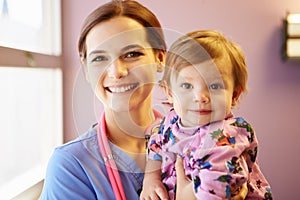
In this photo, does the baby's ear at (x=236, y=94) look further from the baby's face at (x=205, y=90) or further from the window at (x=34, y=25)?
the window at (x=34, y=25)

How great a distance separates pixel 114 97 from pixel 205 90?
23 cm

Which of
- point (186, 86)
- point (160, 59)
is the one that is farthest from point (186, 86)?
point (160, 59)

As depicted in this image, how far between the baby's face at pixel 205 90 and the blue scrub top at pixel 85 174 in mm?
225

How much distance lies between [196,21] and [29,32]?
639 millimetres

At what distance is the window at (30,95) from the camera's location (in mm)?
1374

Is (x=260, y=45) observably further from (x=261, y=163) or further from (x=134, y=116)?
(x=134, y=116)

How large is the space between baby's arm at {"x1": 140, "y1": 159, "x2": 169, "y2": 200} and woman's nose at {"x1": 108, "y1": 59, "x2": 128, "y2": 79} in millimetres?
230

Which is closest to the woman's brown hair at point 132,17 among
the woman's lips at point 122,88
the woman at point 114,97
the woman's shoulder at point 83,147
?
the woman at point 114,97

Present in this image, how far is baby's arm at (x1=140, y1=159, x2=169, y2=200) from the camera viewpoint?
0.89 m

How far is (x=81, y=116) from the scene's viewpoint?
3.31 feet

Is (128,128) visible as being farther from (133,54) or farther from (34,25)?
(34,25)

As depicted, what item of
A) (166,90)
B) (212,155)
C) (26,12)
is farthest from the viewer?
(26,12)

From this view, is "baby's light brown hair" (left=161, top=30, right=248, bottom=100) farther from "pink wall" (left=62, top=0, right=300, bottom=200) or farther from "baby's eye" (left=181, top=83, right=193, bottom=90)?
"pink wall" (left=62, top=0, right=300, bottom=200)

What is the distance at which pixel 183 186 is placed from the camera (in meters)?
0.84
